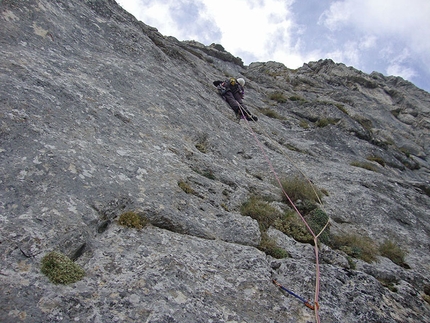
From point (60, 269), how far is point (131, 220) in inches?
69.2

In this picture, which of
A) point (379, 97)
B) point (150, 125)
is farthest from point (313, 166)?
point (379, 97)

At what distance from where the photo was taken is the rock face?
4.77 metres

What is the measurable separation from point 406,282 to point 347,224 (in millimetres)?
3164

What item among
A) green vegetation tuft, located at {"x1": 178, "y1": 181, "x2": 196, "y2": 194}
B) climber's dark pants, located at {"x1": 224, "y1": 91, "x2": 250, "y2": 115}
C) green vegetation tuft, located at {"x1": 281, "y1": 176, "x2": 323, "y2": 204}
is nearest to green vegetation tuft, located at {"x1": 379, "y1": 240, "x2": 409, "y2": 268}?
green vegetation tuft, located at {"x1": 281, "y1": 176, "x2": 323, "y2": 204}

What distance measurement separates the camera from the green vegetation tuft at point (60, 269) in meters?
4.39

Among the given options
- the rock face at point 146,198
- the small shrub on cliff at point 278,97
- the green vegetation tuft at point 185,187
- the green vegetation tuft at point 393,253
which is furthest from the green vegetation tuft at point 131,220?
the small shrub on cliff at point 278,97

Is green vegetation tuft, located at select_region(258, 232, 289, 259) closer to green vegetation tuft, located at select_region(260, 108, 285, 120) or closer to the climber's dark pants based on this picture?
the climber's dark pants

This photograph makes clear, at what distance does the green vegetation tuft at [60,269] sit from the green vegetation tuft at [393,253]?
885cm

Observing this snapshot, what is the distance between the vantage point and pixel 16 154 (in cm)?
589

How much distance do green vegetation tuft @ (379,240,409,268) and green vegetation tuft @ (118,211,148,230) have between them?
763 cm

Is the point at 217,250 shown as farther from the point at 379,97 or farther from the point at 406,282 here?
the point at 379,97

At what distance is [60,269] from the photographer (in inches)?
177

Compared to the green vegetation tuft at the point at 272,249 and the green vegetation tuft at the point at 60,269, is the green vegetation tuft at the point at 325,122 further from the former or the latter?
the green vegetation tuft at the point at 60,269

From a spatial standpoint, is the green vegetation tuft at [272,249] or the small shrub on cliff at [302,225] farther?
the small shrub on cliff at [302,225]
